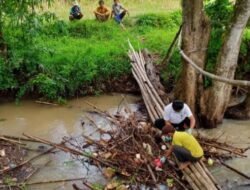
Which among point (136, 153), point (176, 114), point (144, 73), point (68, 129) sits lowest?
point (68, 129)

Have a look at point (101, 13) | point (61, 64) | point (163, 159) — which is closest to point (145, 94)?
point (61, 64)

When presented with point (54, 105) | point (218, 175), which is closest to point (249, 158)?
point (218, 175)

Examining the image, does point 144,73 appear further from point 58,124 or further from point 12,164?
point 12,164

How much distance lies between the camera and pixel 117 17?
1436cm

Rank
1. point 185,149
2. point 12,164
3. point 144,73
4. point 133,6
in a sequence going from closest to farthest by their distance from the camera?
point 185,149, point 12,164, point 144,73, point 133,6

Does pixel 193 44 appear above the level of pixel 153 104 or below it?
above

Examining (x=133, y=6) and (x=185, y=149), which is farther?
(x=133, y=6)

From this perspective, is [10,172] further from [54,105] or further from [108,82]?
[108,82]

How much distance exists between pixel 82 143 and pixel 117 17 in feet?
23.2

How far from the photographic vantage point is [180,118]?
24.3 feet

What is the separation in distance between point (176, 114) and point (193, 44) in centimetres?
183

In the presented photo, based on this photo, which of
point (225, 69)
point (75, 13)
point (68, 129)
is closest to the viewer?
point (225, 69)

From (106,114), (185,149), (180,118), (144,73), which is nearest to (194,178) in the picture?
(185,149)

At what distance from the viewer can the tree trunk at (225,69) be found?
26.7 feet
